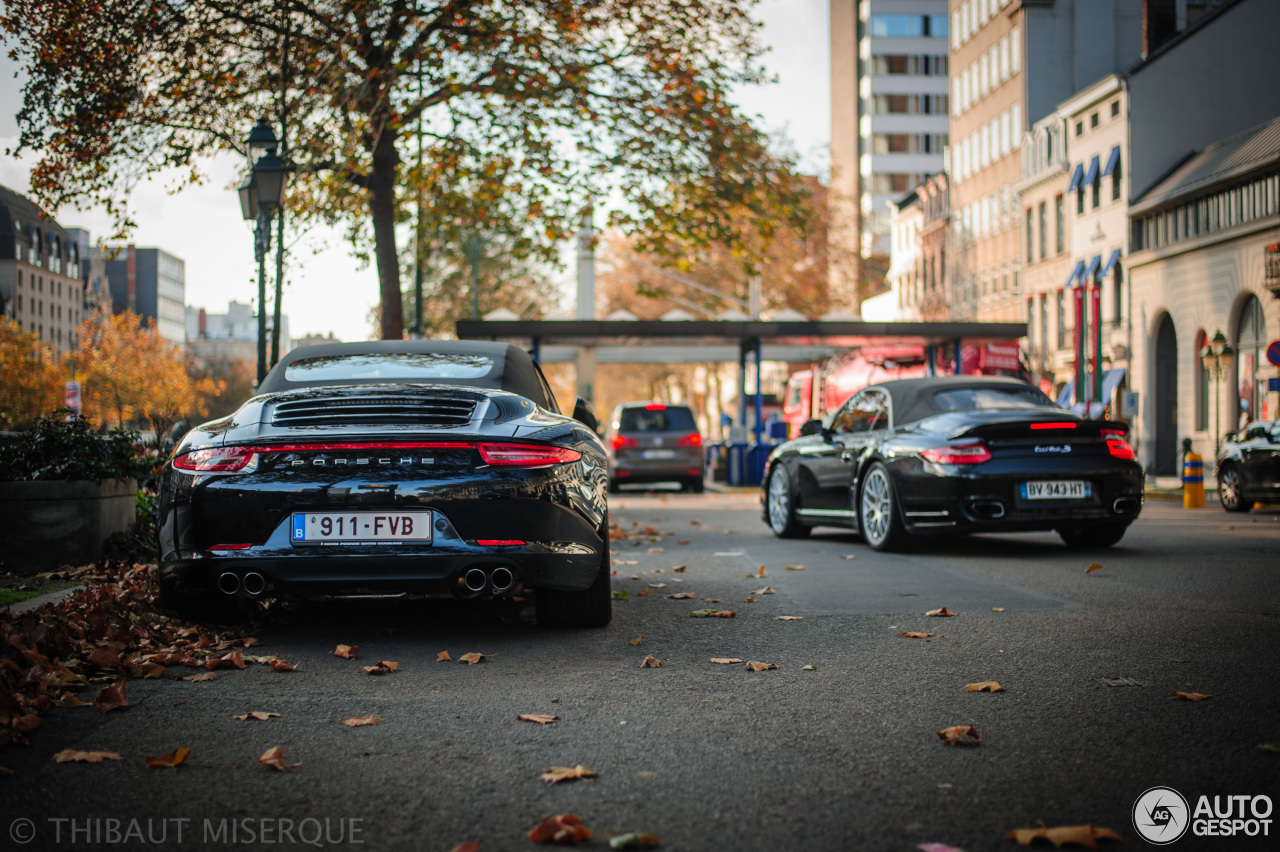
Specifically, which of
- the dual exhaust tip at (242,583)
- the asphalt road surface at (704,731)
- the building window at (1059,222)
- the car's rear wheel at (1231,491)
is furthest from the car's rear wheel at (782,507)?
the building window at (1059,222)

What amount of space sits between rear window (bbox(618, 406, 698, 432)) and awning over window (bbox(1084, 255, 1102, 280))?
24.0 metres

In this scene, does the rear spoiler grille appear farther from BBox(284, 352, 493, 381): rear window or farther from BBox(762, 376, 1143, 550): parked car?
BBox(762, 376, 1143, 550): parked car

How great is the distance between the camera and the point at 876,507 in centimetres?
1159

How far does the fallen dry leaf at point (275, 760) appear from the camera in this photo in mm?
4098

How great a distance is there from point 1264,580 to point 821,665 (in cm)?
438

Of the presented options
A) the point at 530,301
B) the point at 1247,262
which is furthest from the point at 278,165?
the point at 530,301

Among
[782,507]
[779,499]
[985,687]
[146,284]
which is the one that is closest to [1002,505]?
[782,507]

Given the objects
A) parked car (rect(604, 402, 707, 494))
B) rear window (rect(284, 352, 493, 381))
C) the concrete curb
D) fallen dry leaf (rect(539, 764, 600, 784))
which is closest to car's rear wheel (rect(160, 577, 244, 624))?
the concrete curb

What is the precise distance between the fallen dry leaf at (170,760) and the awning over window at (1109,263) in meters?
43.5

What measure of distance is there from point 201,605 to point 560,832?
3728 millimetres

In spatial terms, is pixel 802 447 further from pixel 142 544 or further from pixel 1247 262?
pixel 1247 262

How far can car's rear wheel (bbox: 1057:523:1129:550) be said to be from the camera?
1158 cm

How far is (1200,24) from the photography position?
4309 cm

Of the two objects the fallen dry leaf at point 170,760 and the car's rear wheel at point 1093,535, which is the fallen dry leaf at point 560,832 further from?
the car's rear wheel at point 1093,535
